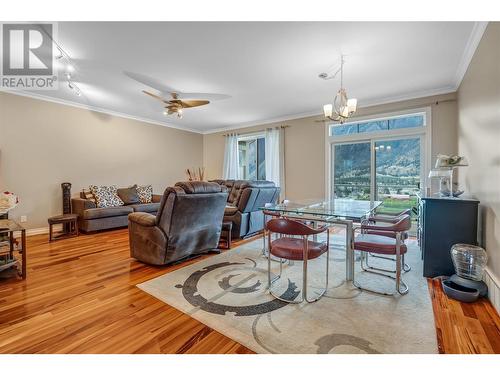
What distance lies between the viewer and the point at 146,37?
8.52ft

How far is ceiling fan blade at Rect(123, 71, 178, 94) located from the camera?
353cm

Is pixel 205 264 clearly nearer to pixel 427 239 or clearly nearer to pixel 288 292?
pixel 288 292

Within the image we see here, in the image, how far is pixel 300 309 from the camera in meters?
2.02

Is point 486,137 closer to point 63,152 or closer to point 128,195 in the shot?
point 128,195

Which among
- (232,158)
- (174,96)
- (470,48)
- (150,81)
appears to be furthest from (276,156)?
(470,48)

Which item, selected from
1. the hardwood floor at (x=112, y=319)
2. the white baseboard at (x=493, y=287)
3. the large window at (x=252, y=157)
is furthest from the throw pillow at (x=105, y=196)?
the white baseboard at (x=493, y=287)

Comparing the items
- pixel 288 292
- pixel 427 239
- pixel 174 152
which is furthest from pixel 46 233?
pixel 427 239

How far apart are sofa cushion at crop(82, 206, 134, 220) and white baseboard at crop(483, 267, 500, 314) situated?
18.2 feet

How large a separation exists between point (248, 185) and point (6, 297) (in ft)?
10.3

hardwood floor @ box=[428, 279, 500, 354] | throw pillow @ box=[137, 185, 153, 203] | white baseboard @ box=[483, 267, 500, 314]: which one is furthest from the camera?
throw pillow @ box=[137, 185, 153, 203]

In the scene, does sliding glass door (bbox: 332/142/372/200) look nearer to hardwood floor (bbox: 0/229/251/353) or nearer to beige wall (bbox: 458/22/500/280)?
beige wall (bbox: 458/22/500/280)

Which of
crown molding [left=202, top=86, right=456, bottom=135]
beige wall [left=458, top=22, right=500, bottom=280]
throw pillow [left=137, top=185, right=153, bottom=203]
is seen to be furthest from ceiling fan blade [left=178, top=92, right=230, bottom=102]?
beige wall [left=458, top=22, right=500, bottom=280]
